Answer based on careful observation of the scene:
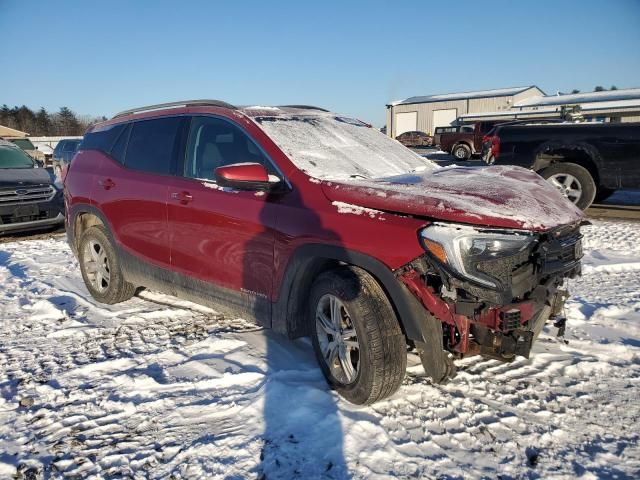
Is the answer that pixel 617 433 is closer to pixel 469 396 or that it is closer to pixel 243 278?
pixel 469 396

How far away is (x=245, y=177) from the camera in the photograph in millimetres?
3170

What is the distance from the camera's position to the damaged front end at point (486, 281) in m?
2.54

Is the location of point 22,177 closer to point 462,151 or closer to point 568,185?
point 568,185

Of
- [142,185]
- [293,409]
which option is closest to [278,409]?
[293,409]

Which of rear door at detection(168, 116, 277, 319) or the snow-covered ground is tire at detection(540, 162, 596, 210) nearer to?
the snow-covered ground

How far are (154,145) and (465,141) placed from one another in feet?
73.3

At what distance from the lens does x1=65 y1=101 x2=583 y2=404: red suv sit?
2600 mm

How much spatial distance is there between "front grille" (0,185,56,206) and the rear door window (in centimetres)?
495

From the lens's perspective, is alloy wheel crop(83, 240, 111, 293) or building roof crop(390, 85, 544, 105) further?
building roof crop(390, 85, 544, 105)

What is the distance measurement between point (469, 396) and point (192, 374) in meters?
1.84

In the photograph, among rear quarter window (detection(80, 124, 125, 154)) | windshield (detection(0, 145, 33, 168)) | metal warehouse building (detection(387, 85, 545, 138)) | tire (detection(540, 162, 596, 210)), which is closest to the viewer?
rear quarter window (detection(80, 124, 125, 154))

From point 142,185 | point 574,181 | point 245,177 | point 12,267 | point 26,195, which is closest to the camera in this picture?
point 245,177

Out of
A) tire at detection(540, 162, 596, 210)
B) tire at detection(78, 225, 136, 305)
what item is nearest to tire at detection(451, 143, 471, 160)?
tire at detection(540, 162, 596, 210)

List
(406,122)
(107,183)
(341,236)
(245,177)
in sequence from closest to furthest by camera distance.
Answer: (341,236) < (245,177) < (107,183) < (406,122)
